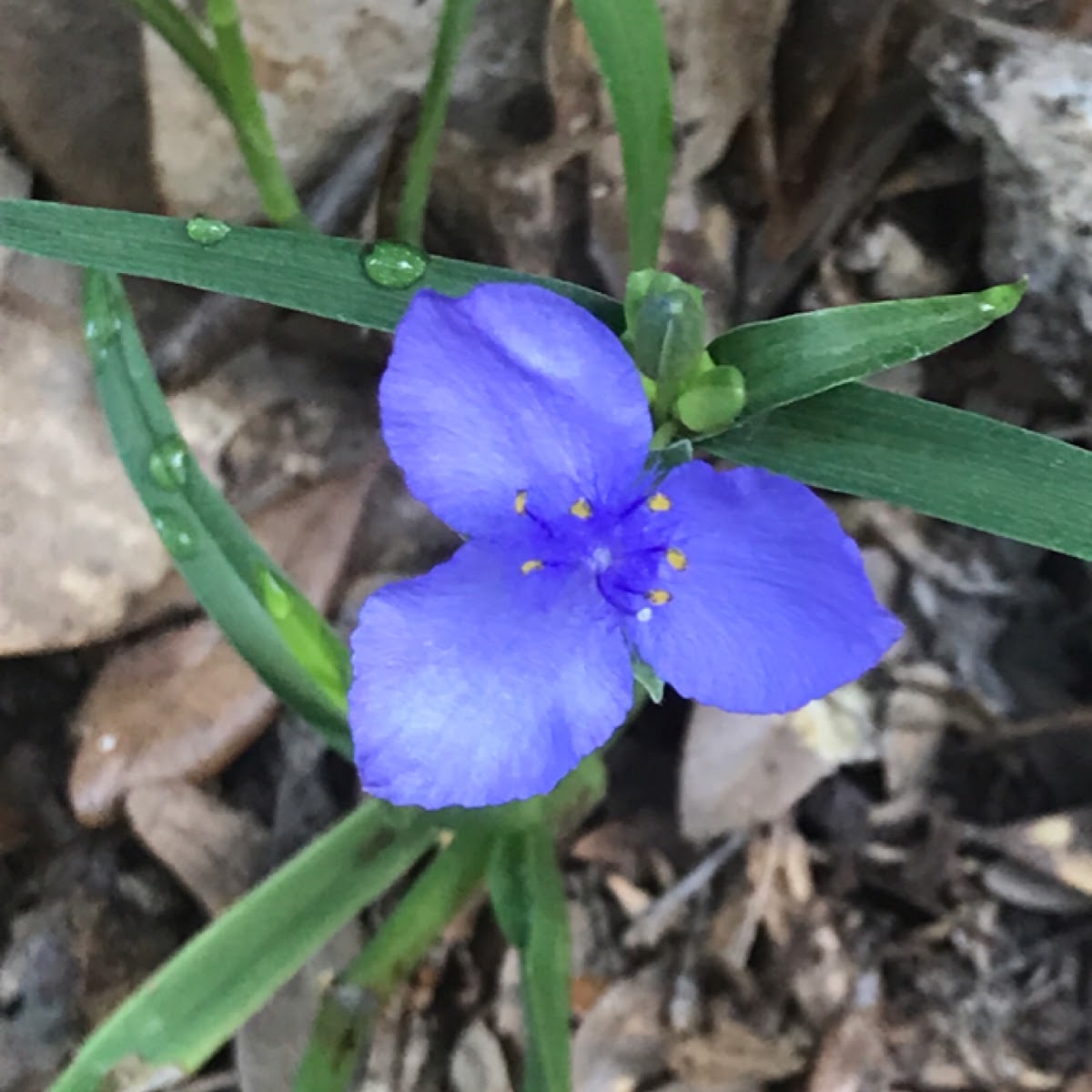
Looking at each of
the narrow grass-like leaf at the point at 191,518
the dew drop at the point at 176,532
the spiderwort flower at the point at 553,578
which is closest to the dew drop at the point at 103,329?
the narrow grass-like leaf at the point at 191,518

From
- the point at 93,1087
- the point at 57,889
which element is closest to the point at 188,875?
the point at 57,889

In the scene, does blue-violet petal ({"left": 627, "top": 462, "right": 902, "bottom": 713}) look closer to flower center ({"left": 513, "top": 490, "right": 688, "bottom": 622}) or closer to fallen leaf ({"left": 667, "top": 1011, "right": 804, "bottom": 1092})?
flower center ({"left": 513, "top": 490, "right": 688, "bottom": 622})

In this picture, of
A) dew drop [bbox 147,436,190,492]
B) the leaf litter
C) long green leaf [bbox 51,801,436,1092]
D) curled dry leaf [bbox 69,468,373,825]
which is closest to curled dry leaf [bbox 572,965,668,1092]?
the leaf litter

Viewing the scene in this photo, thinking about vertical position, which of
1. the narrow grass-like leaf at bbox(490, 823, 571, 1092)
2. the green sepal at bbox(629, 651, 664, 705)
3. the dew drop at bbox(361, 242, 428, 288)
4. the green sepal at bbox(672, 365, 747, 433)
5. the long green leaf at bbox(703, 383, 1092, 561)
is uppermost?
the dew drop at bbox(361, 242, 428, 288)

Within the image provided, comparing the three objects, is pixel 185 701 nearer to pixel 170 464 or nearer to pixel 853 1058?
pixel 170 464

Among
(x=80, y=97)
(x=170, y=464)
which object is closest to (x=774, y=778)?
(x=170, y=464)

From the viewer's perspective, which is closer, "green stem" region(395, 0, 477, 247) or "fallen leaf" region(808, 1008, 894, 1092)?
"green stem" region(395, 0, 477, 247)

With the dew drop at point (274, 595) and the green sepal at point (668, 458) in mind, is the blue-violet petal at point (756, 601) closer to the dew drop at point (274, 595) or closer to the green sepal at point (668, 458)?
the green sepal at point (668, 458)

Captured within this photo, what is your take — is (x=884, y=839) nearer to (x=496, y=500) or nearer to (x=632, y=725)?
(x=632, y=725)
